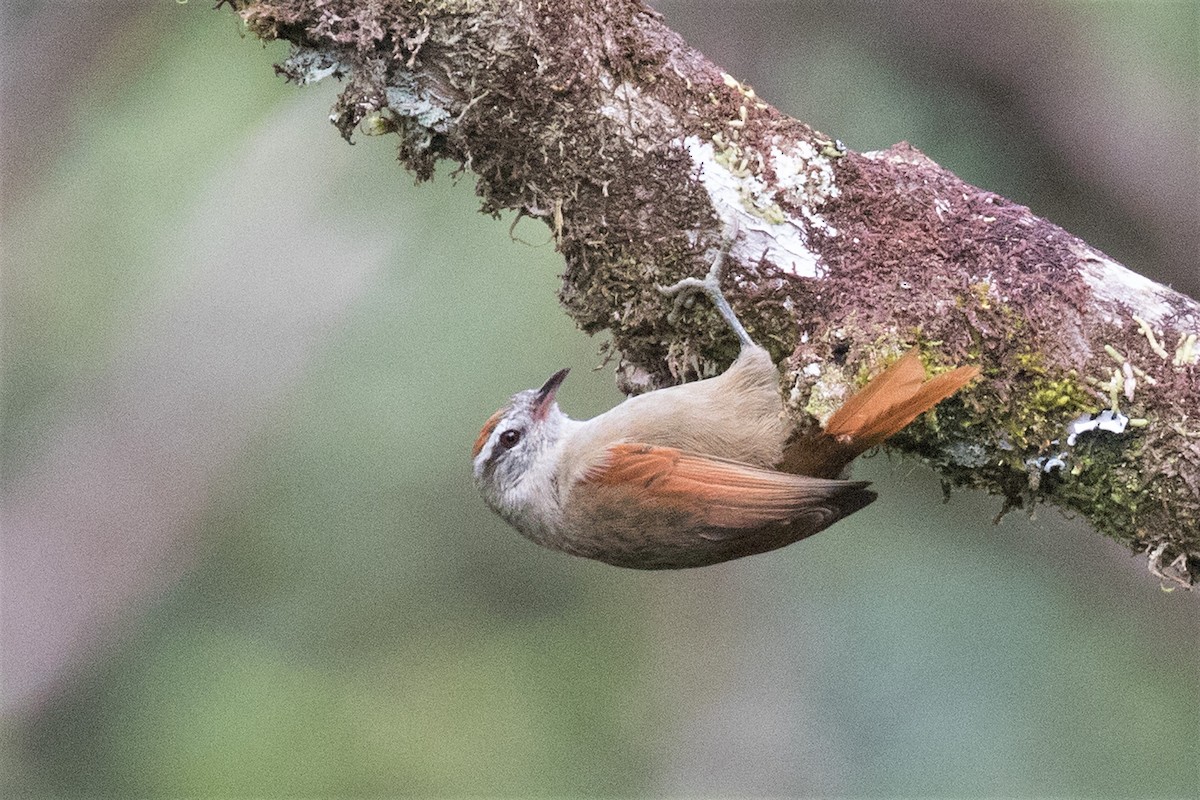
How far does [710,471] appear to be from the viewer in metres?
2.85

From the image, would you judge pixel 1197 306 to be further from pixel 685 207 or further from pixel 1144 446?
pixel 685 207

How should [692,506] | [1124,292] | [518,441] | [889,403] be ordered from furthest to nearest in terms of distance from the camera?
[518,441] < [692,506] < [1124,292] < [889,403]

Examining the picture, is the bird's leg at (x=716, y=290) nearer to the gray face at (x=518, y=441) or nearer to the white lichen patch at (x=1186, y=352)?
the gray face at (x=518, y=441)

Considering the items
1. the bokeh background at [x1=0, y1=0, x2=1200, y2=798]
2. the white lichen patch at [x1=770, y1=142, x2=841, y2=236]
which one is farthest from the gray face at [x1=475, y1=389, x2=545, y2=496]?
the bokeh background at [x1=0, y1=0, x2=1200, y2=798]

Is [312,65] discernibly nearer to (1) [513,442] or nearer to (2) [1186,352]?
(1) [513,442]

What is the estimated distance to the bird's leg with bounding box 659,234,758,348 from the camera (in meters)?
2.73

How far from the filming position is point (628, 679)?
504 centimetres

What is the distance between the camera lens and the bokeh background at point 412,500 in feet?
15.3

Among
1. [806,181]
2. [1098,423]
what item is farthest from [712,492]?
[1098,423]

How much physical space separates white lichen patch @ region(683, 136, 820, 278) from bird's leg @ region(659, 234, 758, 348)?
5cm

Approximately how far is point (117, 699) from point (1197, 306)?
15.5 feet

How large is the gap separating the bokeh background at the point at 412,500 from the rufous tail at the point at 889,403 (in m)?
2.22

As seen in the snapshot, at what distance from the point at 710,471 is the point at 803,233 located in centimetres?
70

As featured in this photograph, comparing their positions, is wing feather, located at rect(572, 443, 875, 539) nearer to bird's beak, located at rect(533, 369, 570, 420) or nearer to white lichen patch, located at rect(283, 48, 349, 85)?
bird's beak, located at rect(533, 369, 570, 420)
